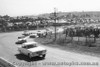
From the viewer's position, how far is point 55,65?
1374 centimetres

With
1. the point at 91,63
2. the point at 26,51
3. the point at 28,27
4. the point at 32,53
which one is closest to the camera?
the point at 91,63

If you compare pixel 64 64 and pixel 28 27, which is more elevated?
pixel 64 64

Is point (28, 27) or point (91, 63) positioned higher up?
point (91, 63)

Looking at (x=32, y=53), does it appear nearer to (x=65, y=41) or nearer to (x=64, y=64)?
(x=64, y=64)

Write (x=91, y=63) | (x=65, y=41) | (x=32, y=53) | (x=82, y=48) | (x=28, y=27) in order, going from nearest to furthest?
(x=91, y=63) < (x=32, y=53) < (x=82, y=48) < (x=65, y=41) < (x=28, y=27)

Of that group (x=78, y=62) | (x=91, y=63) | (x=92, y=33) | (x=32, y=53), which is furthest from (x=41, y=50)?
(x=92, y=33)

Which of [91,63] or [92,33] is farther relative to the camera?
[92,33]

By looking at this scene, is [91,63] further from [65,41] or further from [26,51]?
[65,41]

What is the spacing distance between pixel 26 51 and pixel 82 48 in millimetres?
7425

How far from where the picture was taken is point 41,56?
17.4 metres

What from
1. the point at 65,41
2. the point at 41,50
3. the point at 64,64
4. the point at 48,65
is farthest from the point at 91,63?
the point at 65,41

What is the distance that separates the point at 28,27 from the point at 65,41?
5273cm

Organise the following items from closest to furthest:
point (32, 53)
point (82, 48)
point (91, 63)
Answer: point (91, 63)
point (32, 53)
point (82, 48)

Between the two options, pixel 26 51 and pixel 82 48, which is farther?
pixel 82 48
